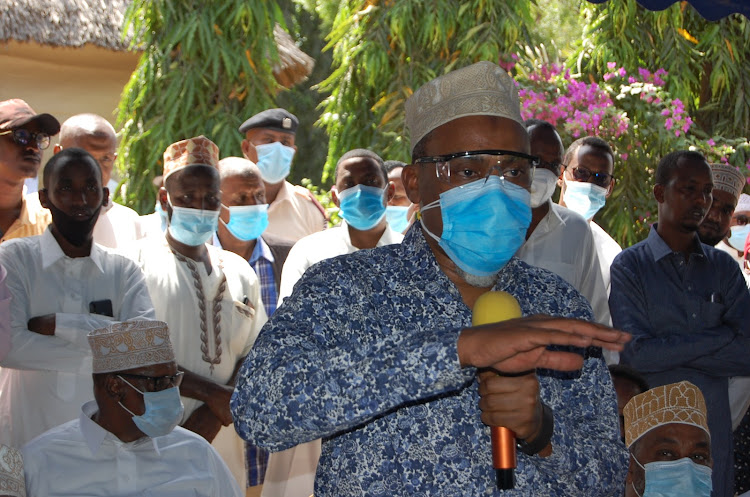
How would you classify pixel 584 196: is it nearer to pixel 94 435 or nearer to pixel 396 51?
pixel 94 435

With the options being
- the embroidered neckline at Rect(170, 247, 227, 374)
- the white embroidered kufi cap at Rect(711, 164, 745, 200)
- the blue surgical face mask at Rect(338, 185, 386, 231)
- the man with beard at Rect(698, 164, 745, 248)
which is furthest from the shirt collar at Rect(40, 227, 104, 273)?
the white embroidered kufi cap at Rect(711, 164, 745, 200)

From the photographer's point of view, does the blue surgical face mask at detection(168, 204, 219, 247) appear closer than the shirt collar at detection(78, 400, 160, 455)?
No

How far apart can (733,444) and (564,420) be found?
11.7ft

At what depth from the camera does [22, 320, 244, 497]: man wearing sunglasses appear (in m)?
3.76

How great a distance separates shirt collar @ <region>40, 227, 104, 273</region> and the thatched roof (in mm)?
6973

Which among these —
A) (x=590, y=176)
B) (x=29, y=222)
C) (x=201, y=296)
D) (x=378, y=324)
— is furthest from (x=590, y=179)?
(x=378, y=324)

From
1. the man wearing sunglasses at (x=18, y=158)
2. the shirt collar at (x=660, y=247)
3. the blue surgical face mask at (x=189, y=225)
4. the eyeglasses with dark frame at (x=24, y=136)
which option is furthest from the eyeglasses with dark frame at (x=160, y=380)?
the shirt collar at (x=660, y=247)

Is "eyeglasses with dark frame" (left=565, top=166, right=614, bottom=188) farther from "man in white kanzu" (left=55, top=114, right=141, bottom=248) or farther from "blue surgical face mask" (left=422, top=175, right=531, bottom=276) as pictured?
"blue surgical face mask" (left=422, top=175, right=531, bottom=276)

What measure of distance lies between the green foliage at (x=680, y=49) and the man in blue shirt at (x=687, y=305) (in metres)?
6.67

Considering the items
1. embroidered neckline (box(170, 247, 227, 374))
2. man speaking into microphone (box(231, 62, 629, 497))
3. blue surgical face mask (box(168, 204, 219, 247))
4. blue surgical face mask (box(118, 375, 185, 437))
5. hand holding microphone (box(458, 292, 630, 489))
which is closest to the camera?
hand holding microphone (box(458, 292, 630, 489))

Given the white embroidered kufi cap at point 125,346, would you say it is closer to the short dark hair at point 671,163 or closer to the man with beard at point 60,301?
the man with beard at point 60,301

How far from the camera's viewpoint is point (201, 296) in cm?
520

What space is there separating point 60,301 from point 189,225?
101 cm

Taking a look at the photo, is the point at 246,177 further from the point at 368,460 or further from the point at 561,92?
the point at 561,92
